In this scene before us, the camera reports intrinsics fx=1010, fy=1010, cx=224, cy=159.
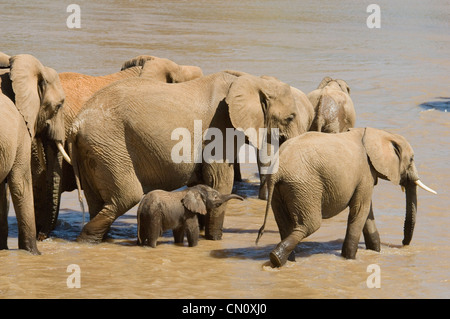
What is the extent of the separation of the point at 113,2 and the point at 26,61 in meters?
26.3

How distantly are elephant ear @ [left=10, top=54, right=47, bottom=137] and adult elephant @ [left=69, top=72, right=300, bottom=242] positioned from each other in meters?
0.60

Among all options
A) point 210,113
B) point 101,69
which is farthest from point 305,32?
point 210,113

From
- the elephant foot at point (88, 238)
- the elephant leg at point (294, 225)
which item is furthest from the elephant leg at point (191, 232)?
the elephant leg at point (294, 225)

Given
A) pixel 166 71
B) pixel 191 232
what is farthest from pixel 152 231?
pixel 166 71

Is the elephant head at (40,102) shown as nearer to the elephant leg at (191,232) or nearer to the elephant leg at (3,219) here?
the elephant leg at (3,219)

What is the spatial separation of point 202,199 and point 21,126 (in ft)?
5.64

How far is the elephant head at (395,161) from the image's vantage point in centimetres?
802

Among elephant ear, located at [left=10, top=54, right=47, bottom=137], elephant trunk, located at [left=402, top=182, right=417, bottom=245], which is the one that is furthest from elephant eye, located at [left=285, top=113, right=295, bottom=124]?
elephant ear, located at [left=10, top=54, right=47, bottom=137]

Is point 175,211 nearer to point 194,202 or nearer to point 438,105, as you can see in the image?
point 194,202

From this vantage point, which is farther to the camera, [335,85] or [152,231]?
[335,85]

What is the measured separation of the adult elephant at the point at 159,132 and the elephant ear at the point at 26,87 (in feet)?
1.95

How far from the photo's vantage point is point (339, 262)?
799 cm

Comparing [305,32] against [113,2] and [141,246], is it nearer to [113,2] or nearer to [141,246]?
[113,2]

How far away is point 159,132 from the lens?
8.17 metres
